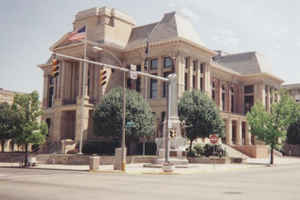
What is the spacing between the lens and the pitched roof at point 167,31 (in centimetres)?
5916

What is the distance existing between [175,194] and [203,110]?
34088 millimetres

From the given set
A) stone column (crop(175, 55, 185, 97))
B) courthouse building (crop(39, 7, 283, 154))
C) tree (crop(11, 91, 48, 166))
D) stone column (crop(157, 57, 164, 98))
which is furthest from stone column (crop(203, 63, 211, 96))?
tree (crop(11, 91, 48, 166))

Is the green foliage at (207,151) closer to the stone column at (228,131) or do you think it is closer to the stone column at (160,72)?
the stone column at (160,72)

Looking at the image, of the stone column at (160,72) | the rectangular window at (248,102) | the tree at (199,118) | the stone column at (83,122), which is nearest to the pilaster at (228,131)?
the rectangular window at (248,102)

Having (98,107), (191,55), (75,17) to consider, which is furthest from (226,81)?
(98,107)

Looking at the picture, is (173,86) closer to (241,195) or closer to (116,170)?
(116,170)

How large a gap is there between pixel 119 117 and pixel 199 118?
10199mm

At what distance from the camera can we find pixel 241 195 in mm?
12938

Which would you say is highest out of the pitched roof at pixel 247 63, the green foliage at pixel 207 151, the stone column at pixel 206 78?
the pitched roof at pixel 247 63

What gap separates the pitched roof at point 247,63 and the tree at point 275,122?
3780 centimetres

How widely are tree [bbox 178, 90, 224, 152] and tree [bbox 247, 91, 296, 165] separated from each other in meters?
5.11

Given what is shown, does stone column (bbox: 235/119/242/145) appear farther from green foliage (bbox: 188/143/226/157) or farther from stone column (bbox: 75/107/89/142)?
stone column (bbox: 75/107/89/142)

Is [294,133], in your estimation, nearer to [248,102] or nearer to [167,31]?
[248,102]

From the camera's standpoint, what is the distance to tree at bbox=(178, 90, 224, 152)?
152 ft
